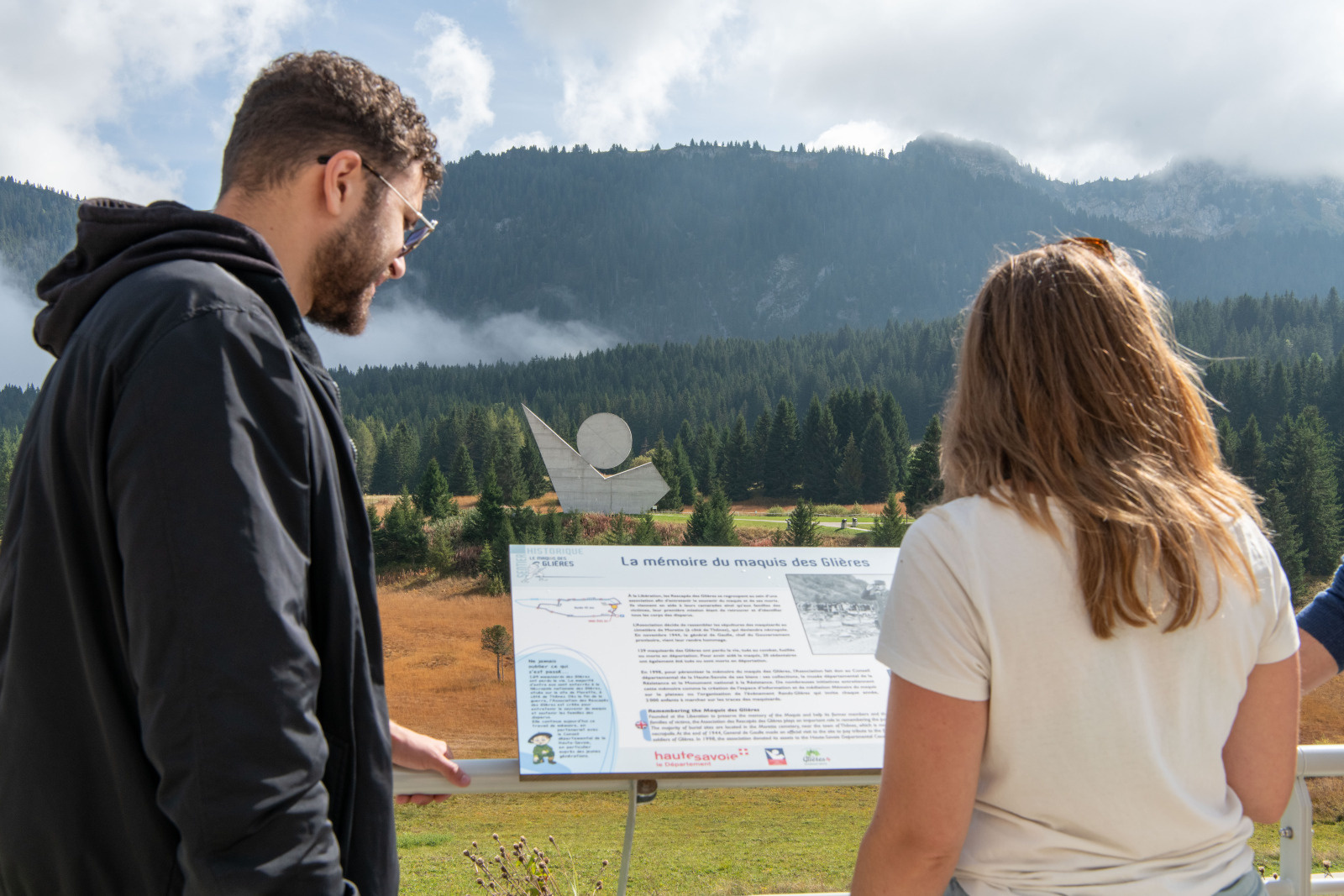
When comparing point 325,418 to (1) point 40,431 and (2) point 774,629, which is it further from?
(2) point 774,629

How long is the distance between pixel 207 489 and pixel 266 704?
25cm

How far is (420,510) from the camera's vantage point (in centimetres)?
5212

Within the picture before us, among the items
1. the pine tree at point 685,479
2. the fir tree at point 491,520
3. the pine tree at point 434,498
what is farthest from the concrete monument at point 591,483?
the pine tree at point 685,479

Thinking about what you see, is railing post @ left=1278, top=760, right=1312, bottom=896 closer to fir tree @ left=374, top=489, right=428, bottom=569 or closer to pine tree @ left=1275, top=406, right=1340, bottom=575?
fir tree @ left=374, top=489, right=428, bottom=569

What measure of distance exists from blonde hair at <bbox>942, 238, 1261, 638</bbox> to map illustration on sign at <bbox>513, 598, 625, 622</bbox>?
1.35 m

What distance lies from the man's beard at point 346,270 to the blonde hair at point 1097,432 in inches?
37.5

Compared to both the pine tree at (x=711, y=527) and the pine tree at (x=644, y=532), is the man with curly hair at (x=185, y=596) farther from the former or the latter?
the pine tree at (x=711, y=527)

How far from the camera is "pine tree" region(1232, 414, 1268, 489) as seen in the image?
49.4m

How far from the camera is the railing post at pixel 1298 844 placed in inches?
87.4

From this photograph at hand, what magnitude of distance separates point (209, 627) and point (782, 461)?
60821mm

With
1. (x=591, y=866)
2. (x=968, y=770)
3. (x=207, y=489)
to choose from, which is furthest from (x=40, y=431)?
(x=591, y=866)

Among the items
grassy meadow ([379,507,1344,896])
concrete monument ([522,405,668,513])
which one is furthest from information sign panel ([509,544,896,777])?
concrete monument ([522,405,668,513])

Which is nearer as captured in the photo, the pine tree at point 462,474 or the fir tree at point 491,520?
the fir tree at point 491,520

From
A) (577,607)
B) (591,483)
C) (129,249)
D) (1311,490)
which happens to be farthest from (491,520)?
(129,249)
